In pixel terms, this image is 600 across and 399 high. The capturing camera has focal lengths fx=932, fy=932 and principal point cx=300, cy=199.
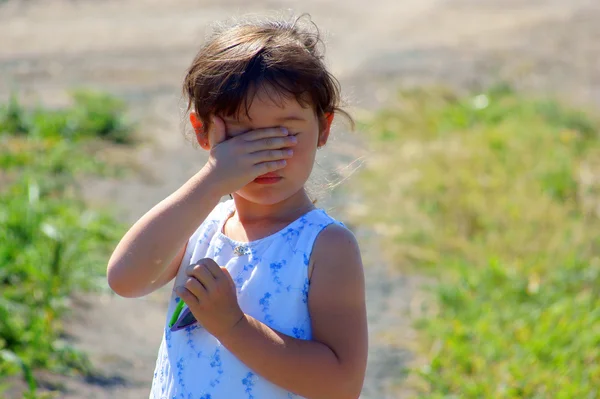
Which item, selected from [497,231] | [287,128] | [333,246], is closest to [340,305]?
[333,246]

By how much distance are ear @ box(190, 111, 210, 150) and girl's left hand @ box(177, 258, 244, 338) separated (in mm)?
293

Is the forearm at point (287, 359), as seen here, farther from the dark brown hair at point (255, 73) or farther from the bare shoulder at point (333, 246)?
the dark brown hair at point (255, 73)

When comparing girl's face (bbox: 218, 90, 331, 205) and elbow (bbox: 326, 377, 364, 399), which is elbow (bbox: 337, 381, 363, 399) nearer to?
elbow (bbox: 326, 377, 364, 399)

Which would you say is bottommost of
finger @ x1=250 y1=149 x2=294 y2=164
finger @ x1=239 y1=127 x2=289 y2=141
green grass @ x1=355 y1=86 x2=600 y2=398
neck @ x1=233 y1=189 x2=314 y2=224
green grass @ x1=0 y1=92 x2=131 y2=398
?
green grass @ x1=355 y1=86 x2=600 y2=398

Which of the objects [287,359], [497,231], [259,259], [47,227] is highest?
[259,259]

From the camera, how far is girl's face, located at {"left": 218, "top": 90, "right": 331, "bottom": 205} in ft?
5.63

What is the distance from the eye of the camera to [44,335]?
3.57 m

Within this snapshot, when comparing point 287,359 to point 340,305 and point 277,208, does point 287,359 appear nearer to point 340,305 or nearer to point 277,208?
point 340,305

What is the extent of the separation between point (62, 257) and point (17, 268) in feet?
0.64

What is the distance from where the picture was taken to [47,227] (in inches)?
164

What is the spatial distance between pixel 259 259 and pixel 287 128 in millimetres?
262

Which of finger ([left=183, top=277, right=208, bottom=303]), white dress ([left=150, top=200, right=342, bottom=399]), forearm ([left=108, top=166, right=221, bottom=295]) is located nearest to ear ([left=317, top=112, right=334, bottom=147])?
A: white dress ([left=150, top=200, right=342, bottom=399])

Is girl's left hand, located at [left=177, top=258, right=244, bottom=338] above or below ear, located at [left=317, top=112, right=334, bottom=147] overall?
below

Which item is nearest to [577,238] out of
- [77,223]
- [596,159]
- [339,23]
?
[596,159]
